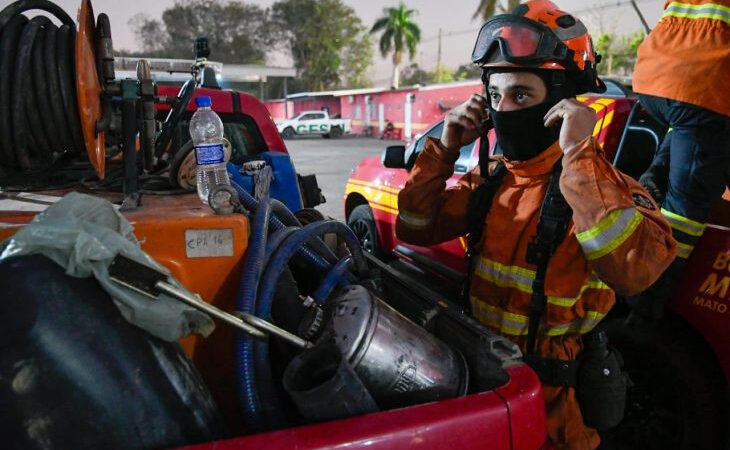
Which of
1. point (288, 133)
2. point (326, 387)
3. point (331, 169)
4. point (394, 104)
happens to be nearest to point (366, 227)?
point (326, 387)

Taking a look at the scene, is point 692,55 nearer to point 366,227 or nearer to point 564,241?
point 564,241

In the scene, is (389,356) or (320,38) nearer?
(389,356)

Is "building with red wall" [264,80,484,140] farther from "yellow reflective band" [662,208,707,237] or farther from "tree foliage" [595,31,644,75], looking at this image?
"yellow reflective band" [662,208,707,237]

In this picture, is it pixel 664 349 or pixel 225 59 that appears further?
pixel 225 59

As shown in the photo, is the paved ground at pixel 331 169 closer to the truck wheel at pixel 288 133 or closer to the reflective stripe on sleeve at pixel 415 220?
the reflective stripe on sleeve at pixel 415 220

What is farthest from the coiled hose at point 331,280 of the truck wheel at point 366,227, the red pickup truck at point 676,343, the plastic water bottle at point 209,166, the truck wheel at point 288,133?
the truck wheel at point 288,133

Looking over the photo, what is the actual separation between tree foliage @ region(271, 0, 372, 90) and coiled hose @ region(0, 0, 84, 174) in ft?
177

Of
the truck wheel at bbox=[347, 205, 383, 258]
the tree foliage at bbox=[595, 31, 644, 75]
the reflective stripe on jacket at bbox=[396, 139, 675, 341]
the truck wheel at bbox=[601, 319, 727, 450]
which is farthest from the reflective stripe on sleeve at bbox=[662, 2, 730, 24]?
the tree foliage at bbox=[595, 31, 644, 75]

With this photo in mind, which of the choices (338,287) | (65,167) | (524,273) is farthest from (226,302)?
(65,167)

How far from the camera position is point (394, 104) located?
1363 inches

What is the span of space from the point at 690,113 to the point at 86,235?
8.09 feet

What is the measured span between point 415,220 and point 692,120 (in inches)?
53.3

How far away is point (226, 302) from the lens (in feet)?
4.93

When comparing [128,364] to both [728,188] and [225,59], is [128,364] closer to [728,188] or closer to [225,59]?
[728,188]
